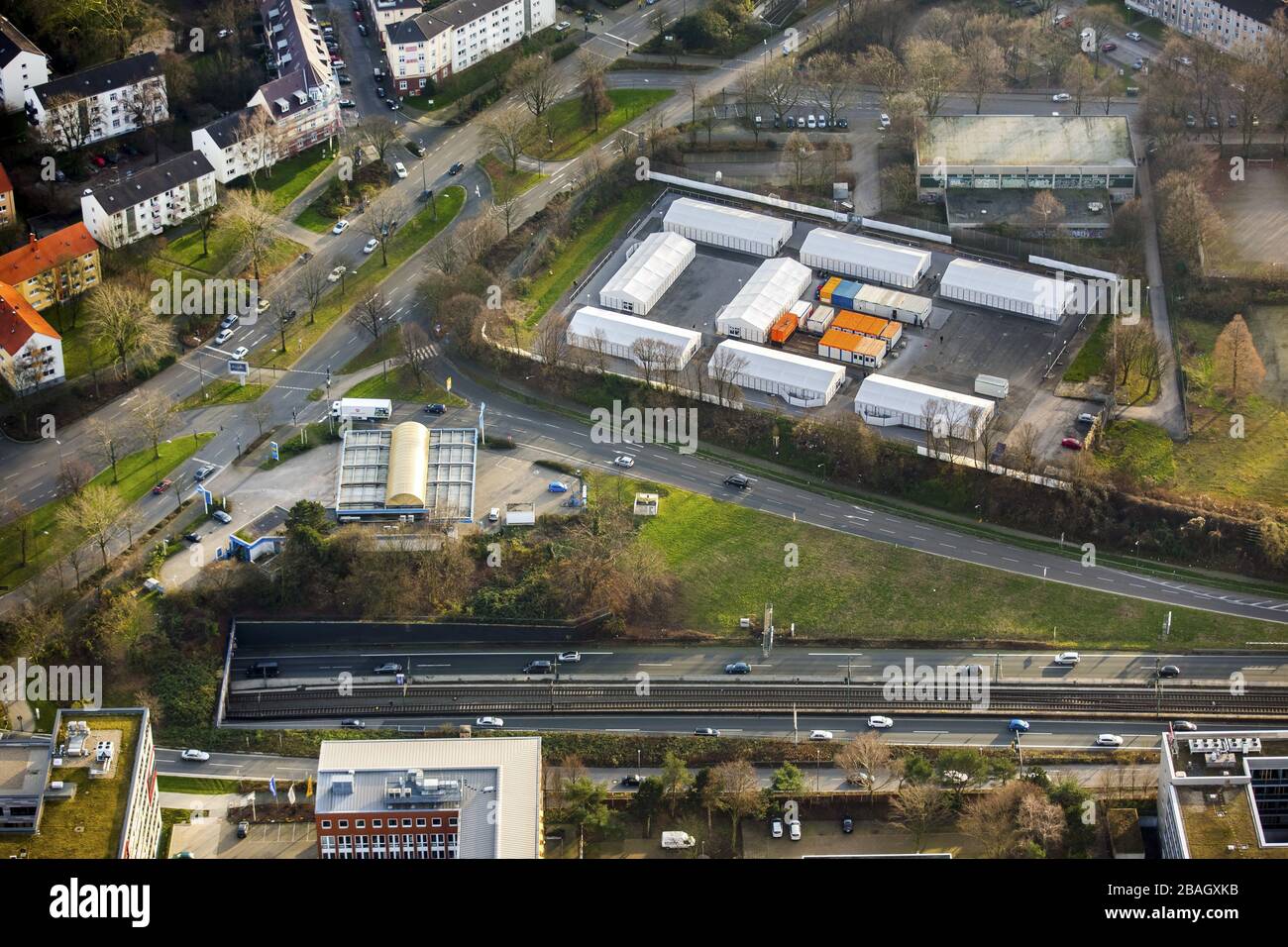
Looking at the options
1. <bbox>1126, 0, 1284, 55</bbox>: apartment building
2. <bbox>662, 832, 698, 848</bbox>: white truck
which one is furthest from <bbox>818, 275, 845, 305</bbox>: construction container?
<bbox>662, 832, 698, 848</bbox>: white truck

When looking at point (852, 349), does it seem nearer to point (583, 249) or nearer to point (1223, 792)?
point (583, 249)

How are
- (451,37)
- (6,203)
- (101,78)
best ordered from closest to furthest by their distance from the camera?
(6,203)
(101,78)
(451,37)

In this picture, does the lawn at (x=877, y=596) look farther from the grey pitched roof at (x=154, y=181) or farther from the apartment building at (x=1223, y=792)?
the grey pitched roof at (x=154, y=181)

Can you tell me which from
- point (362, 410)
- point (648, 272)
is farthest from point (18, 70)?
point (648, 272)

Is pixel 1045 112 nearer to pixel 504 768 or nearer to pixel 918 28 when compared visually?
pixel 918 28

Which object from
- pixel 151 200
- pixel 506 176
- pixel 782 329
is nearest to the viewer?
pixel 782 329

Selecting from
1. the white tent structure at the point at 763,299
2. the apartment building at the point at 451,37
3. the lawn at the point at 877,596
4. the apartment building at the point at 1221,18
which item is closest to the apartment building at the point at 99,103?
the apartment building at the point at 451,37

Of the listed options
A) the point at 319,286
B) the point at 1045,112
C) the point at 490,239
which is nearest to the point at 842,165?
the point at 1045,112
